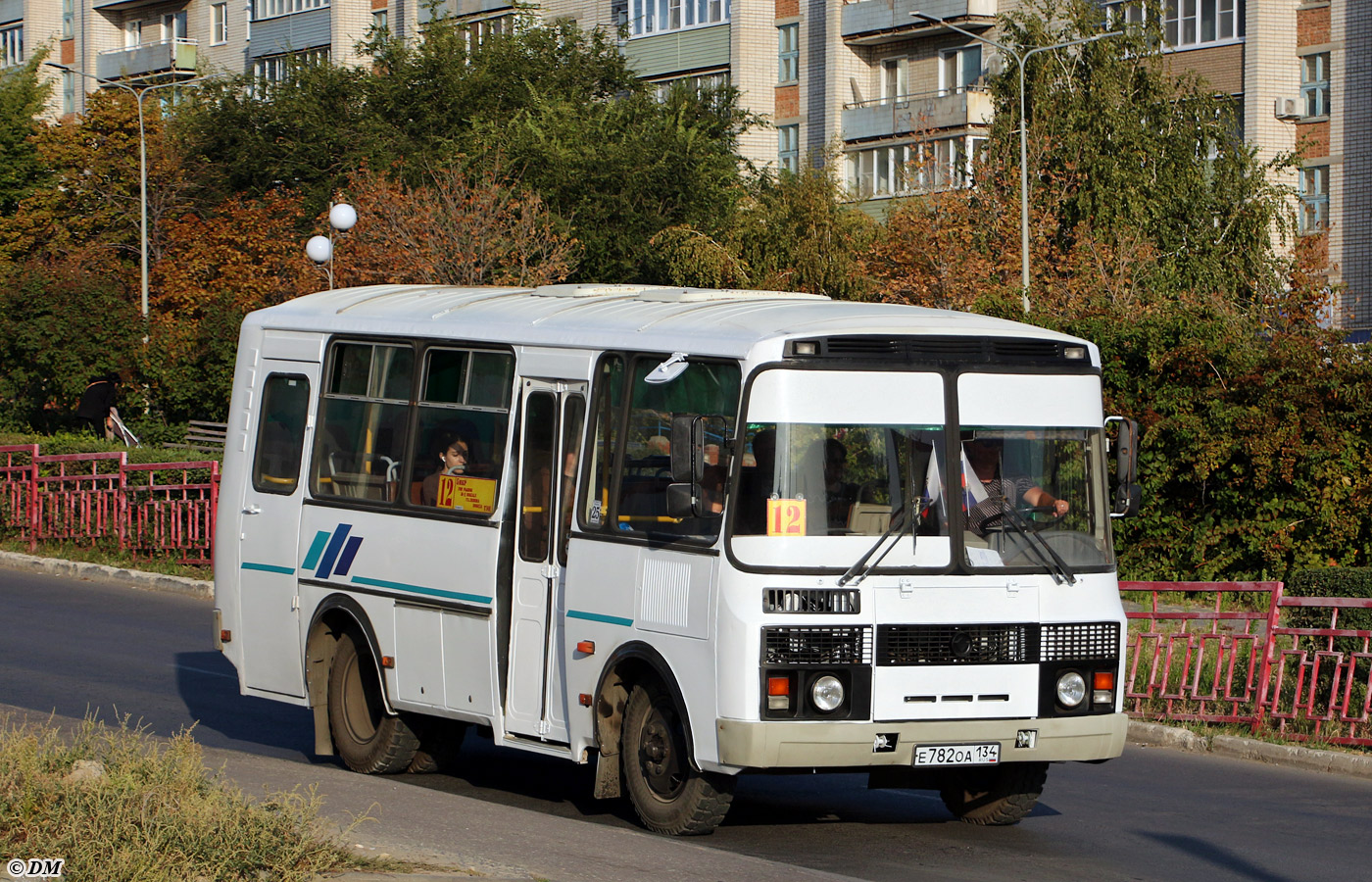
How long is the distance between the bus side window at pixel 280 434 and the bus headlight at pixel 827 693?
14.9 ft

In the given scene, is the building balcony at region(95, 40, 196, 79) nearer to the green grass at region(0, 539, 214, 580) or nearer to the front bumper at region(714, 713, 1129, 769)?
the green grass at region(0, 539, 214, 580)

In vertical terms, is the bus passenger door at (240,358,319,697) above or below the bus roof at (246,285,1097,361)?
below

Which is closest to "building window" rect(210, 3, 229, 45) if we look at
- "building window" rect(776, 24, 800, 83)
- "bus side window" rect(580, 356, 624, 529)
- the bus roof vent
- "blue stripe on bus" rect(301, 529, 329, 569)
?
"building window" rect(776, 24, 800, 83)

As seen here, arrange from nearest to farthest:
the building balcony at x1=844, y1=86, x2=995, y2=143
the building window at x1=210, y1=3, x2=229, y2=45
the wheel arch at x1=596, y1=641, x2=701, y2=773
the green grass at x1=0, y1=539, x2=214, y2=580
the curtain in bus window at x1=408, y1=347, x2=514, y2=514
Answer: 1. the wheel arch at x1=596, y1=641, x2=701, y2=773
2. the curtain in bus window at x1=408, y1=347, x2=514, y2=514
3. the green grass at x1=0, y1=539, x2=214, y2=580
4. the building balcony at x1=844, y1=86, x2=995, y2=143
5. the building window at x1=210, y1=3, x2=229, y2=45

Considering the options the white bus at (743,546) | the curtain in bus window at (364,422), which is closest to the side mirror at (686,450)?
the white bus at (743,546)

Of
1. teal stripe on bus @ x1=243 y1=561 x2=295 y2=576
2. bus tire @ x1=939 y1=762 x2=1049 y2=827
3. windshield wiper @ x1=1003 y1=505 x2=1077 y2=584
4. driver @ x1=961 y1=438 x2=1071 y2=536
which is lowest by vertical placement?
bus tire @ x1=939 y1=762 x2=1049 y2=827

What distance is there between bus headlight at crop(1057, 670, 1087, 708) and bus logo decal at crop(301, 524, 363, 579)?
4378 millimetres

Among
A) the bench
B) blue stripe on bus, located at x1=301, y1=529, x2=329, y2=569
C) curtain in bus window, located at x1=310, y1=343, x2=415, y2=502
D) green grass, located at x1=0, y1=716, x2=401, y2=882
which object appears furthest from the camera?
the bench

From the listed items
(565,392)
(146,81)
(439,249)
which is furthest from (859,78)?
(565,392)

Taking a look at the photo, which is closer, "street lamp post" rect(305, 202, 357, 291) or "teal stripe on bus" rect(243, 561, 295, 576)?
"teal stripe on bus" rect(243, 561, 295, 576)

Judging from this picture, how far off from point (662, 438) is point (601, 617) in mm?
972

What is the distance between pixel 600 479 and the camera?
984cm

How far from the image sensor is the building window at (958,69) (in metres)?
53.4

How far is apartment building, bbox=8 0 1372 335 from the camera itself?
147 ft
